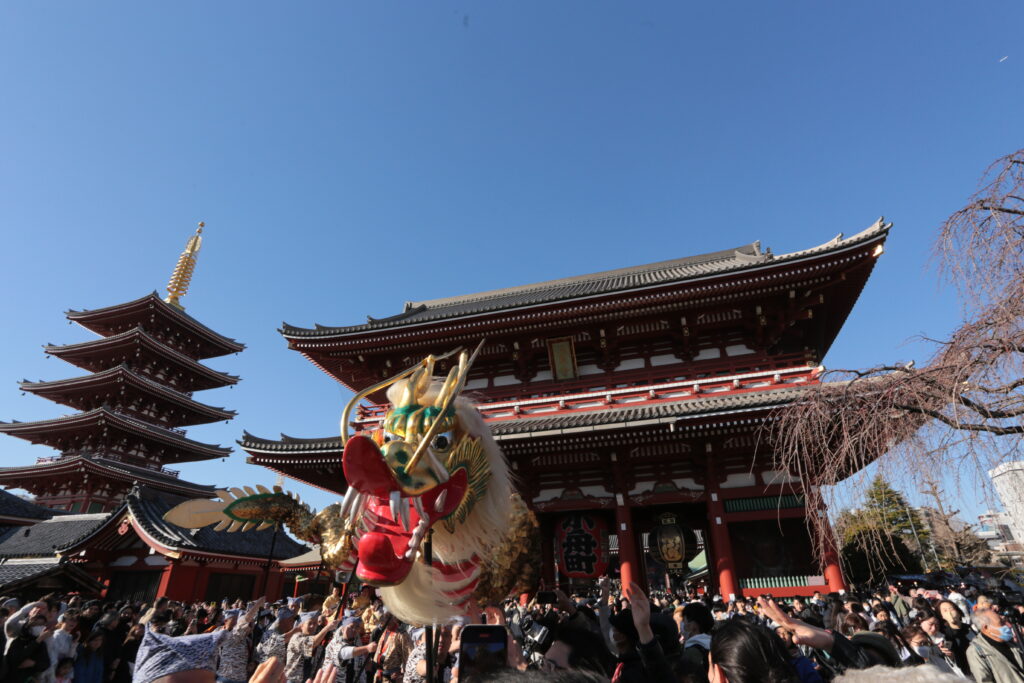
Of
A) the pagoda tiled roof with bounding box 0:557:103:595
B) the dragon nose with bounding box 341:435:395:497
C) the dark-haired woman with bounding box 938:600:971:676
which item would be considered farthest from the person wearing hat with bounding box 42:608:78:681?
the dark-haired woman with bounding box 938:600:971:676

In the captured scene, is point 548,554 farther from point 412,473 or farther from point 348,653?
point 412,473

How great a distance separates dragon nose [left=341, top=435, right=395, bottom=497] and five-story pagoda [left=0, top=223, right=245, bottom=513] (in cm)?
2206

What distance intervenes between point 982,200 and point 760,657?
400 centimetres

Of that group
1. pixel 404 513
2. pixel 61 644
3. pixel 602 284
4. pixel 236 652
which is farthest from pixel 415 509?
pixel 602 284

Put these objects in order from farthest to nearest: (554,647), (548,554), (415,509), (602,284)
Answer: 1. (602,284)
2. (548,554)
3. (415,509)
4. (554,647)

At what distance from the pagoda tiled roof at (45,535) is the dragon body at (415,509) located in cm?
1751

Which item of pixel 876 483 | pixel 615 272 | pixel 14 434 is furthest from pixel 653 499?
pixel 14 434

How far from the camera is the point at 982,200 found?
145 inches

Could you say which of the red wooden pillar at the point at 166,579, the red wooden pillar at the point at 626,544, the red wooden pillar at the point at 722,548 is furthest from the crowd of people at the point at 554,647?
the red wooden pillar at the point at 166,579

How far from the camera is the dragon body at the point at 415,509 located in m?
2.53

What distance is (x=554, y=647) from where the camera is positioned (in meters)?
2.39

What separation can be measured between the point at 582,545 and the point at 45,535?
18974 millimetres

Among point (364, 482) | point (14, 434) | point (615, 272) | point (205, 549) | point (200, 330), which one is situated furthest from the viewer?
point (200, 330)

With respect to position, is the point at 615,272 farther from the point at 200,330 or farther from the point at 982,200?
the point at 200,330
